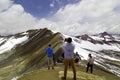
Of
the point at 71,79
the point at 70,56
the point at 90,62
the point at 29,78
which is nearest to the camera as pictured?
the point at 70,56

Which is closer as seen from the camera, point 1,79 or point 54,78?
point 54,78

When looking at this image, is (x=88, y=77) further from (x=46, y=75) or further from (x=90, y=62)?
(x=90, y=62)

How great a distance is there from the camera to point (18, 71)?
8856cm

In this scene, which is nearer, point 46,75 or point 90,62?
point 46,75

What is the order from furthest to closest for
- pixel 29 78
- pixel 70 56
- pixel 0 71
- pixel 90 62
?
pixel 0 71 < pixel 90 62 < pixel 29 78 < pixel 70 56

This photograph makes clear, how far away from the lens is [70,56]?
20.8 meters

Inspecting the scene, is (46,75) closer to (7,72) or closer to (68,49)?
(68,49)

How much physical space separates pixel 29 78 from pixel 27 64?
6476cm

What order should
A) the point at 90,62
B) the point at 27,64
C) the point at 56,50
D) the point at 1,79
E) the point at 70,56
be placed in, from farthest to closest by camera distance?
the point at 27,64 → the point at 1,79 → the point at 56,50 → the point at 90,62 → the point at 70,56

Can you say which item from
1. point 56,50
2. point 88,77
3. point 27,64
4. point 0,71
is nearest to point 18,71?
point 27,64

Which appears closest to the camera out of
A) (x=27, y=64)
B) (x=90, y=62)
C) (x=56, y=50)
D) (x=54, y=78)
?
(x=54, y=78)

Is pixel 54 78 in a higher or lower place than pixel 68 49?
lower

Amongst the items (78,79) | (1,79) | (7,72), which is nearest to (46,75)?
(78,79)

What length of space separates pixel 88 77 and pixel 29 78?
5.94 metres
